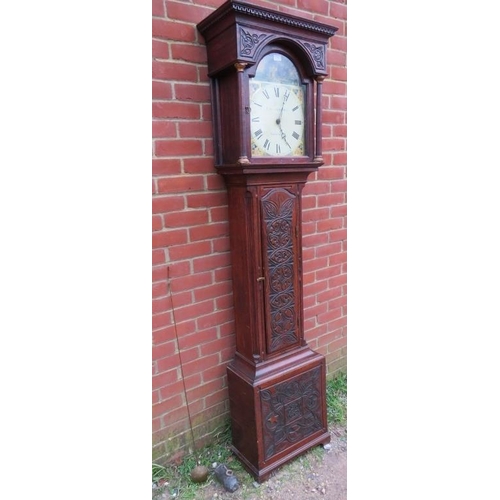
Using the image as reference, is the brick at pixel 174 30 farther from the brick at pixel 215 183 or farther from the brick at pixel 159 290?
the brick at pixel 159 290

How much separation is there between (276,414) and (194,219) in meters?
1.01

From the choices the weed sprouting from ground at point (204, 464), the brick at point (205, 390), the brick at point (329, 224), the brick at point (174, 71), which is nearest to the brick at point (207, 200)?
the brick at point (174, 71)

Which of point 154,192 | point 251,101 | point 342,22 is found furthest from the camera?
point 342,22

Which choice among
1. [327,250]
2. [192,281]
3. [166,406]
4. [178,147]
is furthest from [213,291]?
[327,250]

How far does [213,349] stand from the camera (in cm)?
178

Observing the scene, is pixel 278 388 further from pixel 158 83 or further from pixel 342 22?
pixel 342 22

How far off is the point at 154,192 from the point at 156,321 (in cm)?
59

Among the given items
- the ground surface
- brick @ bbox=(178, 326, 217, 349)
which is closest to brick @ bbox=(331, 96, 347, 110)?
brick @ bbox=(178, 326, 217, 349)

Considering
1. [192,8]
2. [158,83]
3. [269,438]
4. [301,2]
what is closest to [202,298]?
[269,438]

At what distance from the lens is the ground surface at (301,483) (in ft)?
5.29

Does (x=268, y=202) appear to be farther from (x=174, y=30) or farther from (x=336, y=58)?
(x=336, y=58)

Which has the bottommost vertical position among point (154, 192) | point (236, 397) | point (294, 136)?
Result: point (236, 397)

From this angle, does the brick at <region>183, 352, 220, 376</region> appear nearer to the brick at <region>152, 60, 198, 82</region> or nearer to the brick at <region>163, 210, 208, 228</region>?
the brick at <region>163, 210, 208, 228</region>

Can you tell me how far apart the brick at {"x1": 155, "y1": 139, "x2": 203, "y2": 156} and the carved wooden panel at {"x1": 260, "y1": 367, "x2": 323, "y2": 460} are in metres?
1.15
